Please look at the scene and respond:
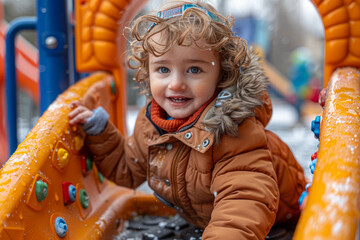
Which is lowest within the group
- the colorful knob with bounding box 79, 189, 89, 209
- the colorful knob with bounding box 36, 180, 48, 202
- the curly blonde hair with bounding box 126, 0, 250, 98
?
the colorful knob with bounding box 79, 189, 89, 209

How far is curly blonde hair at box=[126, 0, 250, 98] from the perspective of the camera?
4.37ft

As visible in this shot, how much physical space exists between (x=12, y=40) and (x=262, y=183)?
1797 mm

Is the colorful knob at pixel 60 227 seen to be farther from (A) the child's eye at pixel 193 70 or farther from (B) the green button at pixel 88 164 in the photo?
(A) the child's eye at pixel 193 70

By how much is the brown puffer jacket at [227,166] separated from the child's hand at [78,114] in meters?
0.10

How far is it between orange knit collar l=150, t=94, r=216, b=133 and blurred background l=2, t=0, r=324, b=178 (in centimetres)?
246

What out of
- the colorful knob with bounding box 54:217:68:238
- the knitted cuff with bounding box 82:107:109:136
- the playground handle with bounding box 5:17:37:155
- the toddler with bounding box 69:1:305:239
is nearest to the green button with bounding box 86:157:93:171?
the knitted cuff with bounding box 82:107:109:136

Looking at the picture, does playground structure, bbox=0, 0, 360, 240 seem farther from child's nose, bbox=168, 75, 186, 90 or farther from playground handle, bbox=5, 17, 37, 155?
child's nose, bbox=168, 75, 186, 90

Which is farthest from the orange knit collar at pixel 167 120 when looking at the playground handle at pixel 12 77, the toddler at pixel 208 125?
the playground handle at pixel 12 77

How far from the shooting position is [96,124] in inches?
66.2

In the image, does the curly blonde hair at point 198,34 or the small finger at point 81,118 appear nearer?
the curly blonde hair at point 198,34

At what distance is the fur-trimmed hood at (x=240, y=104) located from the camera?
1.33 m

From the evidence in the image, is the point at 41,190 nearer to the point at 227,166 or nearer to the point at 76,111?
the point at 76,111

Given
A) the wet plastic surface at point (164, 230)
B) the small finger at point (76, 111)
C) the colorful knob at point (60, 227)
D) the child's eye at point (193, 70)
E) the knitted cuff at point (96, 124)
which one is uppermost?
the child's eye at point (193, 70)

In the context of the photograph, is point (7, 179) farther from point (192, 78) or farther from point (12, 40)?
point (12, 40)
